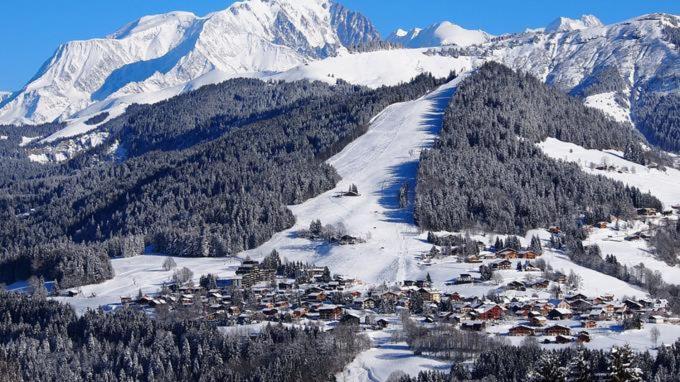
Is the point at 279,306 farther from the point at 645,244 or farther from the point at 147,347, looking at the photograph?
the point at 645,244

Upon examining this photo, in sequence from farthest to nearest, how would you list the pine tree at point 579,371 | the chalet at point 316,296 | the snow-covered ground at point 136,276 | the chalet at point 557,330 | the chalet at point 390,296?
the snow-covered ground at point 136,276 < the chalet at point 316,296 < the chalet at point 390,296 < the chalet at point 557,330 < the pine tree at point 579,371

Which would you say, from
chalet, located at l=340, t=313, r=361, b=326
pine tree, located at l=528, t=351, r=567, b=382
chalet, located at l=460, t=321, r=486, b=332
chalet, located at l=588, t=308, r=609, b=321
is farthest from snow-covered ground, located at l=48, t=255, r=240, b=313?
pine tree, located at l=528, t=351, r=567, b=382

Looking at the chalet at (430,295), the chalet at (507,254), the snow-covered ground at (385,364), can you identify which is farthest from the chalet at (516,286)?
A: the snow-covered ground at (385,364)

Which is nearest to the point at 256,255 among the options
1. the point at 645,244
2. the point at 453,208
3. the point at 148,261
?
the point at 148,261

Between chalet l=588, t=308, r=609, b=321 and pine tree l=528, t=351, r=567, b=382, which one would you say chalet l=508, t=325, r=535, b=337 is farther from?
pine tree l=528, t=351, r=567, b=382

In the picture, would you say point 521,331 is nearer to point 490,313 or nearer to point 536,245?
point 490,313

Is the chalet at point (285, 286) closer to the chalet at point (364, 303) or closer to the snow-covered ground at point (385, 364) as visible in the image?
the chalet at point (364, 303)
